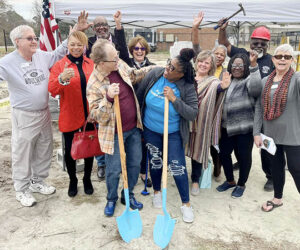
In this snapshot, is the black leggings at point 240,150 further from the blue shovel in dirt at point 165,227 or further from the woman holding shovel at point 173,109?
the blue shovel in dirt at point 165,227

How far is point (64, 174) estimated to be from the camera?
385 cm

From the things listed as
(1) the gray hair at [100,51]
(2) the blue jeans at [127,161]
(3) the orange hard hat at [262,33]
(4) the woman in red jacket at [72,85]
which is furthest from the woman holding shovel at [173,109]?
(3) the orange hard hat at [262,33]

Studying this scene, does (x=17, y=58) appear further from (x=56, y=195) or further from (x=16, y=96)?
(x=56, y=195)

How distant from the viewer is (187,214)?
2812 millimetres

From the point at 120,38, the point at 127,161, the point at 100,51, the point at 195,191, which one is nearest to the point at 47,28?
the point at 120,38

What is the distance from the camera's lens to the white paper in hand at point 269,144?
8.46ft

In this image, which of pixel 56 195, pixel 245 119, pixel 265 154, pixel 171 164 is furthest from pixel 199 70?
pixel 56 195

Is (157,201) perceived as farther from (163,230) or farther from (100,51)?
(100,51)

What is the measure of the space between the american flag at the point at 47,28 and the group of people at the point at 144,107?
1.04 m

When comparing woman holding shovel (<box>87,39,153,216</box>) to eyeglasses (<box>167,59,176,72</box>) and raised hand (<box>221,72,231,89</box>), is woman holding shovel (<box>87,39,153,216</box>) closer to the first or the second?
eyeglasses (<box>167,59,176,72</box>)

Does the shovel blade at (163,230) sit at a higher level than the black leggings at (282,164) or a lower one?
lower

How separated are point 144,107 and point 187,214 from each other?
1.23 metres

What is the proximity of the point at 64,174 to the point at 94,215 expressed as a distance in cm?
119

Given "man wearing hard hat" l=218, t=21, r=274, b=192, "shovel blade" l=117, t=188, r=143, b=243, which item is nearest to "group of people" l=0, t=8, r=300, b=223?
"shovel blade" l=117, t=188, r=143, b=243
